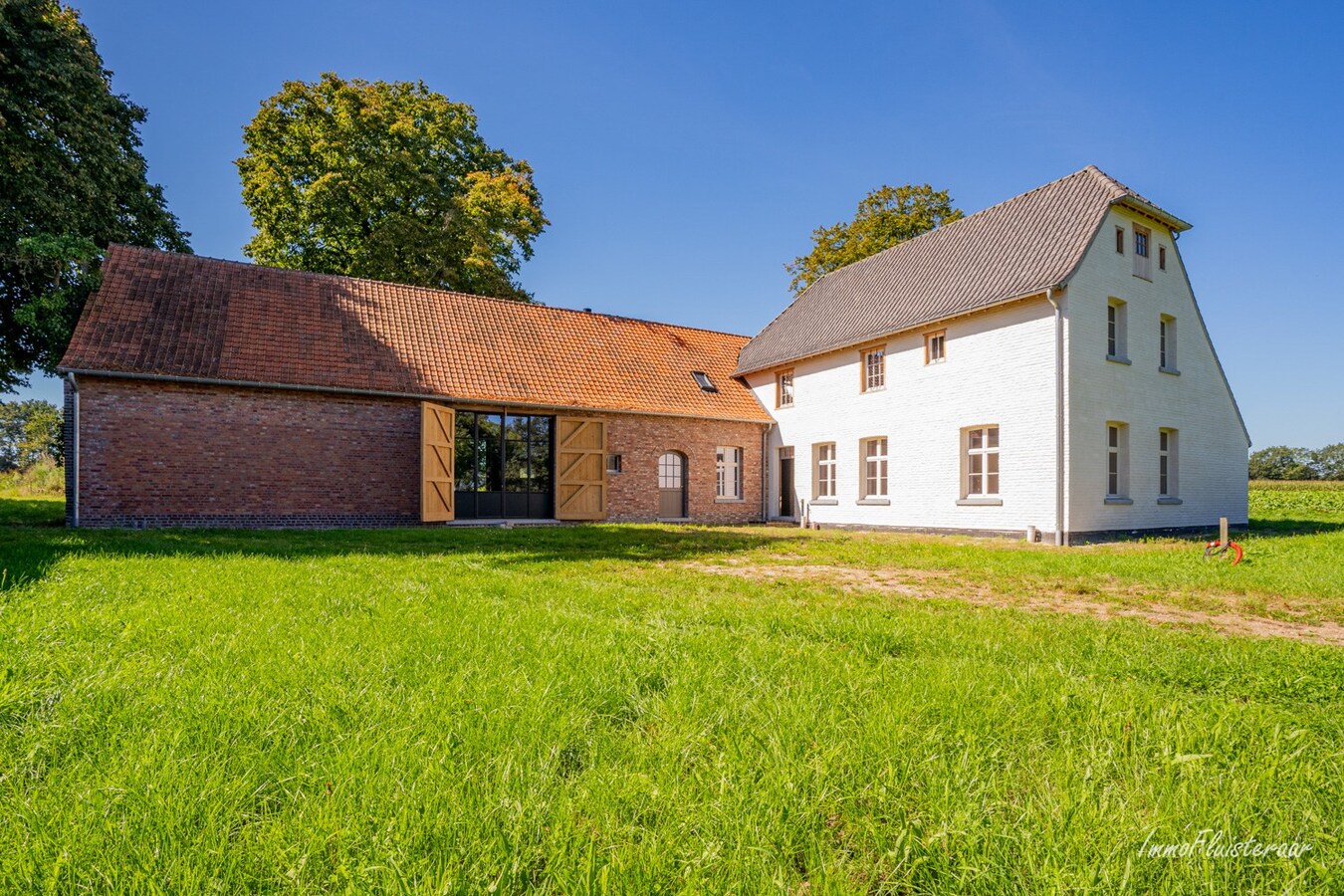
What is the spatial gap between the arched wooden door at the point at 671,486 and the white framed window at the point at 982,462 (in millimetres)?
7950

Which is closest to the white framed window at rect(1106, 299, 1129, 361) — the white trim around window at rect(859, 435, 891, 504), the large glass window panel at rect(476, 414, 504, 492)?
the white trim around window at rect(859, 435, 891, 504)

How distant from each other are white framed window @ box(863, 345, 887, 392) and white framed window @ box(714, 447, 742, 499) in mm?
4727

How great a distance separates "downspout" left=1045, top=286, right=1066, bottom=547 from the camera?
13203mm

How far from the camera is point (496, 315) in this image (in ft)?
65.5

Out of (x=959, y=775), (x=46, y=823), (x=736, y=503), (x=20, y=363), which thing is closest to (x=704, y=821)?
(x=959, y=775)

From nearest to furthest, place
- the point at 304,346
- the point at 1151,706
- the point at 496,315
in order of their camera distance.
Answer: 1. the point at 1151,706
2. the point at 304,346
3. the point at 496,315

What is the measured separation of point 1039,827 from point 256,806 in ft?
7.22

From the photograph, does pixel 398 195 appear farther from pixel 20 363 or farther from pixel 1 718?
pixel 1 718

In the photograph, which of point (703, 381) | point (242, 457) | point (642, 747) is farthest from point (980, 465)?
point (242, 457)

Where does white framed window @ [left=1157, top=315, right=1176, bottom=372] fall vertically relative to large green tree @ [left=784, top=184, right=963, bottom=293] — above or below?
below

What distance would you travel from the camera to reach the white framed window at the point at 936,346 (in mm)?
15938

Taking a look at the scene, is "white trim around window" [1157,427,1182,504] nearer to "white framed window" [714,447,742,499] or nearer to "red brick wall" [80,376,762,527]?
"white framed window" [714,447,742,499]

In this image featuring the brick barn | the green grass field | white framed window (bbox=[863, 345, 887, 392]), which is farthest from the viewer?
white framed window (bbox=[863, 345, 887, 392])

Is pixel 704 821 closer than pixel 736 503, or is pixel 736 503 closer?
pixel 704 821
